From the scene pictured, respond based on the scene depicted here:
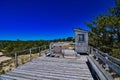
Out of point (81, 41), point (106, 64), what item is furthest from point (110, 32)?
point (106, 64)

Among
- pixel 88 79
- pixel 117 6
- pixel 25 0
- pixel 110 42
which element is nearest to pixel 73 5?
pixel 25 0

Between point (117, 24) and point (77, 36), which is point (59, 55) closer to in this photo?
point (77, 36)

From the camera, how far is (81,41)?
12.1 metres

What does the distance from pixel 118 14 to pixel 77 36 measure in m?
4.16

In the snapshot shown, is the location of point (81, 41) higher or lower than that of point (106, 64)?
higher

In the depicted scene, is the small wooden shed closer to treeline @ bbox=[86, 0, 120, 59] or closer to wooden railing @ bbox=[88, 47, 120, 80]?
treeline @ bbox=[86, 0, 120, 59]

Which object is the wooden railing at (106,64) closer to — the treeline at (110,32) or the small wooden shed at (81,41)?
the treeline at (110,32)

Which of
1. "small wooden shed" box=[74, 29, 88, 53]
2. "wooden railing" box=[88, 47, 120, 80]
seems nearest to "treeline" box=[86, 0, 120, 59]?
"small wooden shed" box=[74, 29, 88, 53]

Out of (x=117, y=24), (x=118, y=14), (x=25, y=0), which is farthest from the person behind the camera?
(x=25, y=0)

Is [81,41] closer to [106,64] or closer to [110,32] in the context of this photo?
[110,32]

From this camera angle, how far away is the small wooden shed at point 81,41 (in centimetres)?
1198

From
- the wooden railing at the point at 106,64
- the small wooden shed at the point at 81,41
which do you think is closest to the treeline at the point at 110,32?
the small wooden shed at the point at 81,41

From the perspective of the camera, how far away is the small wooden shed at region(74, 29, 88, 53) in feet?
39.3

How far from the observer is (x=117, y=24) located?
9.88m
